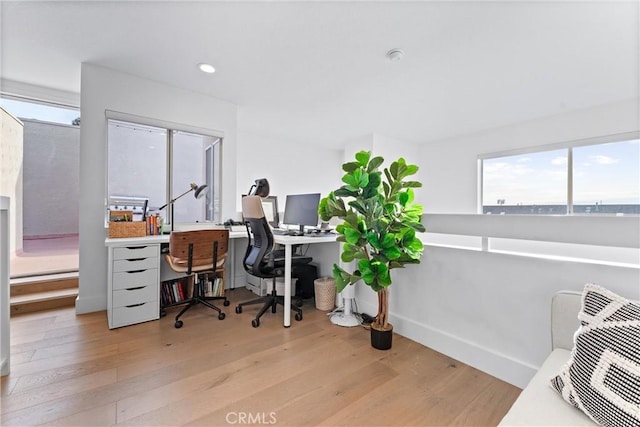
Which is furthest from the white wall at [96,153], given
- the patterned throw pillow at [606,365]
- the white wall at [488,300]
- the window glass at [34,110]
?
the patterned throw pillow at [606,365]

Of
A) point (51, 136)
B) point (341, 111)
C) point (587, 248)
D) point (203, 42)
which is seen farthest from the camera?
point (51, 136)

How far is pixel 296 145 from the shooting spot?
5.58m

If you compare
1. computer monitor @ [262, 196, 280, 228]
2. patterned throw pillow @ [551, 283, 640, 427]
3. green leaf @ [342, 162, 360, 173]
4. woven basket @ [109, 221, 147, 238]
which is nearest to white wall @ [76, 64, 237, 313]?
woven basket @ [109, 221, 147, 238]

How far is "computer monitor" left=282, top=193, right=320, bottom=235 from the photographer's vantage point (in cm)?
290

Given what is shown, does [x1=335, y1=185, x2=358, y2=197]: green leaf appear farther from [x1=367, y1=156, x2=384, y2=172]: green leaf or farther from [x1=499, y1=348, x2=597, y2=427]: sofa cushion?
[x1=499, y1=348, x2=597, y2=427]: sofa cushion

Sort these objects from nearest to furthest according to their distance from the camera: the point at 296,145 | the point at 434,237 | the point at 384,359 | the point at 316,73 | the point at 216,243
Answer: the point at 384,359 → the point at 434,237 → the point at 216,243 → the point at 316,73 → the point at 296,145

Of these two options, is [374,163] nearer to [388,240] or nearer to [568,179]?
[388,240]

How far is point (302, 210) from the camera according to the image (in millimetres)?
3074

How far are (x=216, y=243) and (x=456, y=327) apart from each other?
2.23 metres

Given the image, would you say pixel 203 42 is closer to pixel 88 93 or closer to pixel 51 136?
pixel 88 93

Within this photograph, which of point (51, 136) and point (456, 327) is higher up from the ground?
point (51, 136)

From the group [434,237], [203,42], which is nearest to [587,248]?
[434,237]

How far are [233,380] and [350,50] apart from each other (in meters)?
2.78

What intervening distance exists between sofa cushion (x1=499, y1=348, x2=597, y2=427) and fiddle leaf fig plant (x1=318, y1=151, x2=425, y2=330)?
975mm
